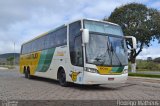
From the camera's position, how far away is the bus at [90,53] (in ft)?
48.4

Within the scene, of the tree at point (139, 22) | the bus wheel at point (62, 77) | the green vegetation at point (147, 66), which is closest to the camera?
the bus wheel at point (62, 77)

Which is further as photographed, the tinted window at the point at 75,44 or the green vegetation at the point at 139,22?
the green vegetation at the point at 139,22

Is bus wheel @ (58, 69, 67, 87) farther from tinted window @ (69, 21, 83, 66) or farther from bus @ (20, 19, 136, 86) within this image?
tinted window @ (69, 21, 83, 66)

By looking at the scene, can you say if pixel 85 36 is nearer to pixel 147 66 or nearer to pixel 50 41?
pixel 50 41

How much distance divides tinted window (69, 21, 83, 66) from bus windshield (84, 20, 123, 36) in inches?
20.7

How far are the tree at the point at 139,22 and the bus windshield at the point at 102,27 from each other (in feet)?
84.3

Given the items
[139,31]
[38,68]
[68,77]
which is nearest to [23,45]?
[38,68]

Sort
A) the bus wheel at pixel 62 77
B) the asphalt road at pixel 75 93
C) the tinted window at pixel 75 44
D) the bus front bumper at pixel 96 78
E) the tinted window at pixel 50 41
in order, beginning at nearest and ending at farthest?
the asphalt road at pixel 75 93 → the bus front bumper at pixel 96 78 → the tinted window at pixel 75 44 → the bus wheel at pixel 62 77 → the tinted window at pixel 50 41

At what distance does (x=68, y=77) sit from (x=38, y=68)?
6592 millimetres

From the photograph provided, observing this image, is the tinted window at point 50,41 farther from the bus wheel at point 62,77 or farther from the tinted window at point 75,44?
the bus wheel at point 62,77

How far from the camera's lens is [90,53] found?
14.9 metres

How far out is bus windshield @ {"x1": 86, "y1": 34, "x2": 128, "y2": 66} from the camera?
14891mm

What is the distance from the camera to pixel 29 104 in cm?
987

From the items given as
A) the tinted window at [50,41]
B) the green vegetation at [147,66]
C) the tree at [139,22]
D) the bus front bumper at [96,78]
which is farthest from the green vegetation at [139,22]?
the bus front bumper at [96,78]
